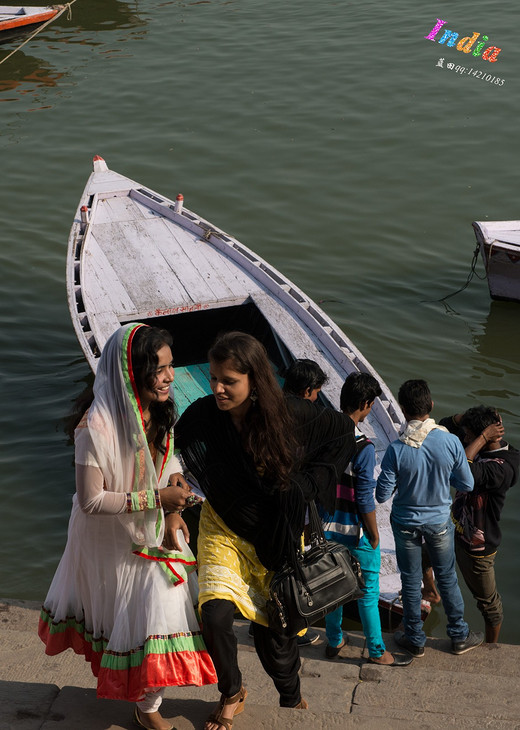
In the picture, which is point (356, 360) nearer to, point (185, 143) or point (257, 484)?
point (257, 484)

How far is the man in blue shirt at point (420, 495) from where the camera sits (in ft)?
13.6

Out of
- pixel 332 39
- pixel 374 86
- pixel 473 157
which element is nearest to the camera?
pixel 473 157

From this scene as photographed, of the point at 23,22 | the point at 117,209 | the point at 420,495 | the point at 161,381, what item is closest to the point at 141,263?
the point at 117,209

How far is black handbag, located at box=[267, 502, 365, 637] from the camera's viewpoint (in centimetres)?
316

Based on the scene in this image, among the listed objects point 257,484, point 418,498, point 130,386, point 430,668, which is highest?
point 130,386

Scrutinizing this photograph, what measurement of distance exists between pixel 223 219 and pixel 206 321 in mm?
3737

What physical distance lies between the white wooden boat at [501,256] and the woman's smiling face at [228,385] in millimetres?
6506

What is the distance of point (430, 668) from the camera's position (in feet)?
14.0

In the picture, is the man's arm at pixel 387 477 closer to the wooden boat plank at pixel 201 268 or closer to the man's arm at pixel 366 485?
the man's arm at pixel 366 485

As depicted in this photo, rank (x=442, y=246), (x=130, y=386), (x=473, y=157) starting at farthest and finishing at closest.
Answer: (x=473, y=157)
(x=442, y=246)
(x=130, y=386)

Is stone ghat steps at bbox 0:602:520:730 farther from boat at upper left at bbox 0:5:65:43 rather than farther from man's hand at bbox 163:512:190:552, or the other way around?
boat at upper left at bbox 0:5:65:43

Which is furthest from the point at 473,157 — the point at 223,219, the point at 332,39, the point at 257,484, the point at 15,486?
the point at 257,484

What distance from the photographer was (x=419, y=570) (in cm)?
444

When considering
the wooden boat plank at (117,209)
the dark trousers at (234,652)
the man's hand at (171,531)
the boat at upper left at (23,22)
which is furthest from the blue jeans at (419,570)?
the boat at upper left at (23,22)
